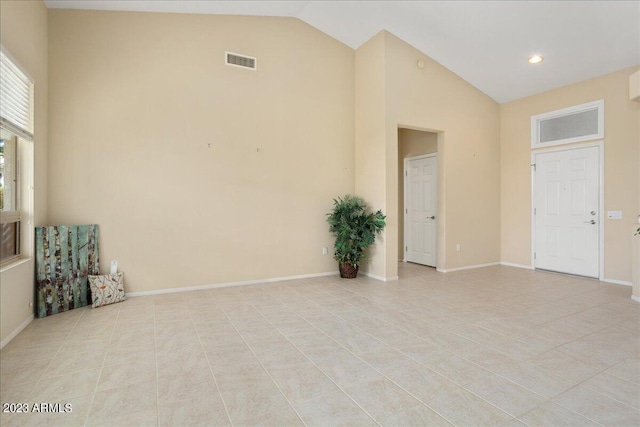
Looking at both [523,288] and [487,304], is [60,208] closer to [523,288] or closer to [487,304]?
[487,304]

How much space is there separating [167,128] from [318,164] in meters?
2.25

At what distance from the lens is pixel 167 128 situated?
14.3ft

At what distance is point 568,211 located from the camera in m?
5.39

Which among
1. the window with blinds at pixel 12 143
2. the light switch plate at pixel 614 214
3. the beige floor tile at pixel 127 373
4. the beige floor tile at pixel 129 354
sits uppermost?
the window with blinds at pixel 12 143

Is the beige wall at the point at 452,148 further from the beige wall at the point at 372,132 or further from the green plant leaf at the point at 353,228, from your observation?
the green plant leaf at the point at 353,228

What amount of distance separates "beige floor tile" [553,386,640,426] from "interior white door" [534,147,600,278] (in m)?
4.06

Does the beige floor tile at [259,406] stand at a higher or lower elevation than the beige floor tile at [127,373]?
lower

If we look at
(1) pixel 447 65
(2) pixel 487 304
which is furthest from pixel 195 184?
(1) pixel 447 65

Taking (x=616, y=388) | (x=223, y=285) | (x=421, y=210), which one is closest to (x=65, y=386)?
(x=223, y=285)

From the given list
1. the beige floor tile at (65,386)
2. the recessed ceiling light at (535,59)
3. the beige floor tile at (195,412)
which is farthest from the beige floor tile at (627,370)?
the recessed ceiling light at (535,59)

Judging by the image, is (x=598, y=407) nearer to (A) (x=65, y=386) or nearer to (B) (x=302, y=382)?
(B) (x=302, y=382)

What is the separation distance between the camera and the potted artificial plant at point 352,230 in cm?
504

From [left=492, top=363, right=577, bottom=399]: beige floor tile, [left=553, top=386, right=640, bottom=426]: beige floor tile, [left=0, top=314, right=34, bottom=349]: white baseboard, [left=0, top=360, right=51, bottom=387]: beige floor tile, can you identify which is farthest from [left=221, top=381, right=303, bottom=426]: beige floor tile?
[left=0, top=314, right=34, bottom=349]: white baseboard

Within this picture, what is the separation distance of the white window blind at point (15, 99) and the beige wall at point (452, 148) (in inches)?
168
